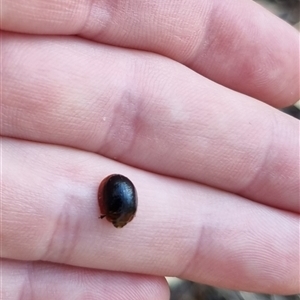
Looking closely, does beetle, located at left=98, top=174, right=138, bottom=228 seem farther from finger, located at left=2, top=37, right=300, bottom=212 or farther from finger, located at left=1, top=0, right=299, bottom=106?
finger, located at left=1, top=0, right=299, bottom=106

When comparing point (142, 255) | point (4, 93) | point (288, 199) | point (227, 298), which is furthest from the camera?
point (227, 298)

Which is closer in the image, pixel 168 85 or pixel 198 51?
pixel 168 85

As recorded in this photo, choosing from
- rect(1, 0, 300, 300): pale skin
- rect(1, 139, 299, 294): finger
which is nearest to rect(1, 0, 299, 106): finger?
rect(1, 0, 300, 300): pale skin

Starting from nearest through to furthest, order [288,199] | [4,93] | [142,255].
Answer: [4,93] → [142,255] → [288,199]

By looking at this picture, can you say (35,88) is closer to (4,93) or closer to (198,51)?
(4,93)

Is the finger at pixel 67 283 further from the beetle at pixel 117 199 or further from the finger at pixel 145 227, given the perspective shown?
the beetle at pixel 117 199

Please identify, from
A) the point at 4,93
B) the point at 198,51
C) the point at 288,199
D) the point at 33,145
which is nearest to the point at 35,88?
the point at 4,93
